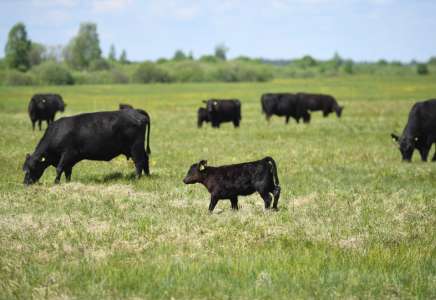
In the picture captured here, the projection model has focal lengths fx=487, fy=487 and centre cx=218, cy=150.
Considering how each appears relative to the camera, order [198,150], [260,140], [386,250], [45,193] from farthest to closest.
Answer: [260,140], [198,150], [45,193], [386,250]

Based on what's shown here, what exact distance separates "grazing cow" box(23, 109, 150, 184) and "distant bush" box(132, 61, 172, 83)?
105233 mm

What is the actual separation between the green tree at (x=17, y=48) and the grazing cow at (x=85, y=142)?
359ft

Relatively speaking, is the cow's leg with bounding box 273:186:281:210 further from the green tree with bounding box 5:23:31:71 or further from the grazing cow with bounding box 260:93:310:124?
the green tree with bounding box 5:23:31:71

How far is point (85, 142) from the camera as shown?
37.3 ft

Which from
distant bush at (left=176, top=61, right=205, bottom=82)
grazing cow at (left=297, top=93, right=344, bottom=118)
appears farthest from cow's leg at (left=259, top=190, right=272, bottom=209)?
distant bush at (left=176, top=61, right=205, bottom=82)

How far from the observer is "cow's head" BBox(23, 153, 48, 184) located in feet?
36.1

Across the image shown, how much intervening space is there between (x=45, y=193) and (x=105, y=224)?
101 inches

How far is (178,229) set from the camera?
7492 millimetres

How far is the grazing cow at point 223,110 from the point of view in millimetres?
27047

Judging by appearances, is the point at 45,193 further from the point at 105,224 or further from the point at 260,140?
the point at 260,140

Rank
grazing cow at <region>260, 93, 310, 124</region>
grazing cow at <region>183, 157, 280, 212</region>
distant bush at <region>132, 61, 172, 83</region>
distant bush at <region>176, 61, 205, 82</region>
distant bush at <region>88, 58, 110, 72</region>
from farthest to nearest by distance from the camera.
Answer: distant bush at <region>88, 58, 110, 72</region> → distant bush at <region>176, 61, 205, 82</region> → distant bush at <region>132, 61, 172, 83</region> → grazing cow at <region>260, 93, 310, 124</region> → grazing cow at <region>183, 157, 280, 212</region>

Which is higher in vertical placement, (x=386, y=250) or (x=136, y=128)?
(x=136, y=128)

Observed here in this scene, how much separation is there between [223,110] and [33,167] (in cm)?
1683

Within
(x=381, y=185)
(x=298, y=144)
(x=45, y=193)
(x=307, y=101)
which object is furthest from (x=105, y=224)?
(x=307, y=101)
